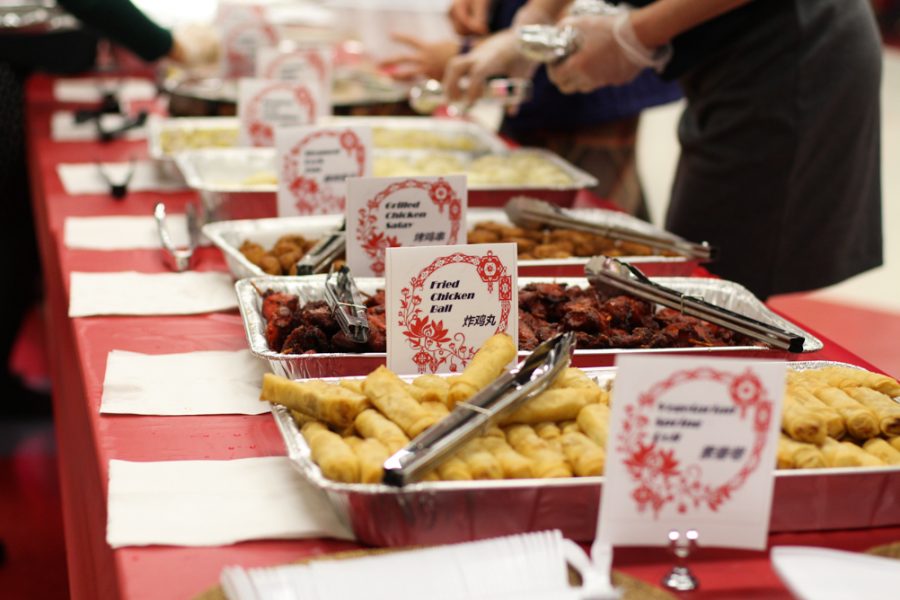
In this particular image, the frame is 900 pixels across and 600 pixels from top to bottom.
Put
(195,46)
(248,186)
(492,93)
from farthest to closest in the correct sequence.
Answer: (195,46) < (492,93) < (248,186)

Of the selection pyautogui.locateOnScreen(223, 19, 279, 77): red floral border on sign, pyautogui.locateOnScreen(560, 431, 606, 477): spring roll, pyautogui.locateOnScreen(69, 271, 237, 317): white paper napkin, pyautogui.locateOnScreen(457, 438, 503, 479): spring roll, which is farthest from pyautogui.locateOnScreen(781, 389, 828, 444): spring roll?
pyautogui.locateOnScreen(223, 19, 279, 77): red floral border on sign

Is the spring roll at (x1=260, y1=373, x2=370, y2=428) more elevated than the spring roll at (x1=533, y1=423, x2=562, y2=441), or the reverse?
the spring roll at (x1=260, y1=373, x2=370, y2=428)

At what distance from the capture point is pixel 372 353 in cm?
141

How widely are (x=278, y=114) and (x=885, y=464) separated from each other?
1.87 meters

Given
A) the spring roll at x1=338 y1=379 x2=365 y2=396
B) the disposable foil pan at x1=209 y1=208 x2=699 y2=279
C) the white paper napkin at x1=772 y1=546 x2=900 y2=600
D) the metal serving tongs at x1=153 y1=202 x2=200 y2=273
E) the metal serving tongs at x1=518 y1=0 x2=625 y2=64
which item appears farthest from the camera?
the metal serving tongs at x1=518 y1=0 x2=625 y2=64

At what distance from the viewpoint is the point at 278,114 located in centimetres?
266

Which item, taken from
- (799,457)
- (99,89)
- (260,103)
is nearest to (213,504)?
(799,457)

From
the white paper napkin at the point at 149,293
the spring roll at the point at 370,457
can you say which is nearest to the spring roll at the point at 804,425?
the spring roll at the point at 370,457

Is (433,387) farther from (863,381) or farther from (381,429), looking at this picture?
(863,381)

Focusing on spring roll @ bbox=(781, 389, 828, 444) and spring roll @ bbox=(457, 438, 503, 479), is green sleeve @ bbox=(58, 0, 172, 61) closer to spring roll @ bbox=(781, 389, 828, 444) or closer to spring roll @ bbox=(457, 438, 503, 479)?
spring roll @ bbox=(457, 438, 503, 479)

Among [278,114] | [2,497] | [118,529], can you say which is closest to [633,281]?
[118,529]

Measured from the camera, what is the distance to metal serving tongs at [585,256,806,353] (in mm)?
1478

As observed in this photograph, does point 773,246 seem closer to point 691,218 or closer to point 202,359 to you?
point 691,218

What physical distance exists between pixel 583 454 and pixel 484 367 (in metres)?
0.20
